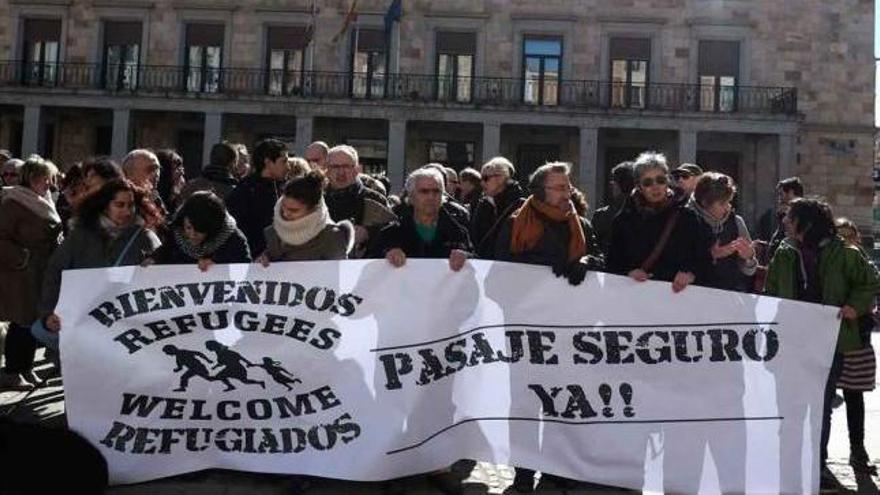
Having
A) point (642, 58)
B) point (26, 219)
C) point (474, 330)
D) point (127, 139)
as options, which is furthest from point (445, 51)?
point (474, 330)

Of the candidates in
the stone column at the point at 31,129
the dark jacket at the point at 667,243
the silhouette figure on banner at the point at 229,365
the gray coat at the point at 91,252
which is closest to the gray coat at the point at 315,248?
the silhouette figure on banner at the point at 229,365

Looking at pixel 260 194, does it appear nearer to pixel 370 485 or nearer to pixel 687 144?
pixel 370 485

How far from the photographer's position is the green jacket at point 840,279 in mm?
4910

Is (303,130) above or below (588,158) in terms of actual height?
above

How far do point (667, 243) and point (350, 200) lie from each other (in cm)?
223

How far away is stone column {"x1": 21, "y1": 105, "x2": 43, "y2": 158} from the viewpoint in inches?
957

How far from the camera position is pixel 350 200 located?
5828mm

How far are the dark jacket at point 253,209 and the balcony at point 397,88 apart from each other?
18266 millimetres

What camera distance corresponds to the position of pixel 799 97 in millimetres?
24578

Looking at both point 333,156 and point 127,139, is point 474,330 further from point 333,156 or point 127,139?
point 127,139

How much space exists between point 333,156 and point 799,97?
22.3m

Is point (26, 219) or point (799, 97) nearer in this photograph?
point (26, 219)

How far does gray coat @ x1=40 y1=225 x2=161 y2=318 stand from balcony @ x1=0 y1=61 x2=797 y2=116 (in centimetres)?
1898

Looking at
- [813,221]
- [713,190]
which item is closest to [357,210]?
[713,190]
